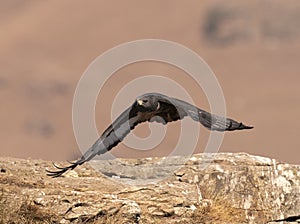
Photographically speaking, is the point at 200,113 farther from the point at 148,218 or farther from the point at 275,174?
A: the point at 275,174

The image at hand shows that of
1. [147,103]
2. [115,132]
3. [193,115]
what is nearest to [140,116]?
[147,103]

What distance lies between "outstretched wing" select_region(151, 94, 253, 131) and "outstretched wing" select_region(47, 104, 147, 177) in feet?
1.57

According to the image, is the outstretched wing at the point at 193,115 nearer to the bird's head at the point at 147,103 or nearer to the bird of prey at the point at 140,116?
the bird of prey at the point at 140,116

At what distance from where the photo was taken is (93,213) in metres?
14.0

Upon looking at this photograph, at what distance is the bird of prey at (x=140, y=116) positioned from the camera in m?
12.9

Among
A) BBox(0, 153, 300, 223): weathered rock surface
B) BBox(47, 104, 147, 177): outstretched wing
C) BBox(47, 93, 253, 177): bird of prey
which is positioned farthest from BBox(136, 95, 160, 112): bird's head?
BBox(0, 153, 300, 223): weathered rock surface

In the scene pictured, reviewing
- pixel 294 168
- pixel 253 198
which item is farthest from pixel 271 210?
pixel 294 168

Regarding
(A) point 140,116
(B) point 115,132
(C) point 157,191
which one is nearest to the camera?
(B) point 115,132

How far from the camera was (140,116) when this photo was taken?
1349 centimetres

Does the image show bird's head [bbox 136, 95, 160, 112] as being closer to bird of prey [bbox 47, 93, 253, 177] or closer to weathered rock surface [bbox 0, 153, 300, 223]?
bird of prey [bbox 47, 93, 253, 177]

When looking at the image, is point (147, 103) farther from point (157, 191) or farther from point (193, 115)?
point (157, 191)

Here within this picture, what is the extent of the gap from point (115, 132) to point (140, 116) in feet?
2.08

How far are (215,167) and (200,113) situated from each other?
184 inches

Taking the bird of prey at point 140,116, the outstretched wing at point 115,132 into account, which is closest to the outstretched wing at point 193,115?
the bird of prey at point 140,116
